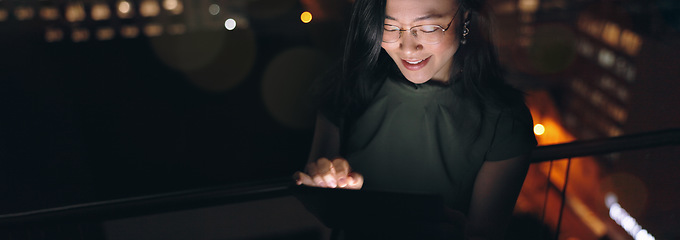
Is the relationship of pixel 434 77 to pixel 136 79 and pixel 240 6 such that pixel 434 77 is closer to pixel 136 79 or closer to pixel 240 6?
pixel 136 79

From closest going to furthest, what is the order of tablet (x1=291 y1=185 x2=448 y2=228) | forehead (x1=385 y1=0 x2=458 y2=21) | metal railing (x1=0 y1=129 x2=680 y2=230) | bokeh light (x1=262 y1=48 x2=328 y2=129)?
1. tablet (x1=291 y1=185 x2=448 y2=228)
2. forehead (x1=385 y1=0 x2=458 y2=21)
3. metal railing (x1=0 y1=129 x2=680 y2=230)
4. bokeh light (x1=262 y1=48 x2=328 y2=129)

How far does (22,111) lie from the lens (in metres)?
5.80

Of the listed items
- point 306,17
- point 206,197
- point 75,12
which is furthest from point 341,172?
point 75,12

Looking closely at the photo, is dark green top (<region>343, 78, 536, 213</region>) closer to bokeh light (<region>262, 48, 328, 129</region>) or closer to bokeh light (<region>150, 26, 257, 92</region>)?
bokeh light (<region>262, 48, 328, 129</region>)

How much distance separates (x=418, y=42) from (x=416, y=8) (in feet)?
0.33

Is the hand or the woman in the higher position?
the woman

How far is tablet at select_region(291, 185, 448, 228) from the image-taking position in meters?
1.06

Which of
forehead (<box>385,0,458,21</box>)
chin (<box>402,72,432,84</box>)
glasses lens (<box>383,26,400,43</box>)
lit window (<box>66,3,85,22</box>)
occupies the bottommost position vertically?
chin (<box>402,72,432,84</box>)

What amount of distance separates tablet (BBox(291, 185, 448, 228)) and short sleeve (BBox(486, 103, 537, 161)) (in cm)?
39

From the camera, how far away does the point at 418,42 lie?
1283 millimetres

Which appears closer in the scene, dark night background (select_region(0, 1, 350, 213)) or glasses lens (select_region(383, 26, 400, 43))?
glasses lens (select_region(383, 26, 400, 43))

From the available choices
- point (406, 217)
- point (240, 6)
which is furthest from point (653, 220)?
point (406, 217)

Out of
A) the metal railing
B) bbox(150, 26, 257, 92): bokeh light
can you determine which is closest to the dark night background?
bbox(150, 26, 257, 92): bokeh light

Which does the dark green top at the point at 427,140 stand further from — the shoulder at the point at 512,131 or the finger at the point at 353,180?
the finger at the point at 353,180
